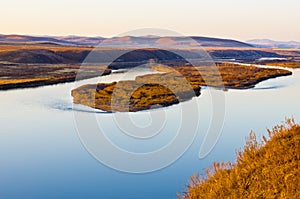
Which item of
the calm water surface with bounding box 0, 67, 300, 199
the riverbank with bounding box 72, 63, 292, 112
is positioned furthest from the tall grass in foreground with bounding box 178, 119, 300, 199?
the riverbank with bounding box 72, 63, 292, 112

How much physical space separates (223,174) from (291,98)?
2480cm

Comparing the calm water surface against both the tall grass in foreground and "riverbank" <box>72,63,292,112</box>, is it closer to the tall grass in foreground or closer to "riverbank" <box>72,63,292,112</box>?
"riverbank" <box>72,63,292,112</box>

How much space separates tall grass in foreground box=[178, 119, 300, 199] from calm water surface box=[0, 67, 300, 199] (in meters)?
4.66

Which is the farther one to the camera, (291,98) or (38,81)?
(38,81)

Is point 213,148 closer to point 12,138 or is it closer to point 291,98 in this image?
point 12,138

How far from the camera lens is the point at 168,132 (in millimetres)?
20141

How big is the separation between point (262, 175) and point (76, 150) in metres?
11.6

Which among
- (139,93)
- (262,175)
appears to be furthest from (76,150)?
(139,93)

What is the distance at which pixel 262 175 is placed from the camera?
25.4 feet

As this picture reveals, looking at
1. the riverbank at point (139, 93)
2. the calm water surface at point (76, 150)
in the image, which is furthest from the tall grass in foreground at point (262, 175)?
the riverbank at point (139, 93)

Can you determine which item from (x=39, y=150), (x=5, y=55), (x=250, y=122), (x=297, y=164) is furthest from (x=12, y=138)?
(x=5, y=55)

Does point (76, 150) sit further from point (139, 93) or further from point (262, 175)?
point (139, 93)

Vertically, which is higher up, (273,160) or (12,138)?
(273,160)

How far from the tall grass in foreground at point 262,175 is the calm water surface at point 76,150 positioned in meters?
4.66
